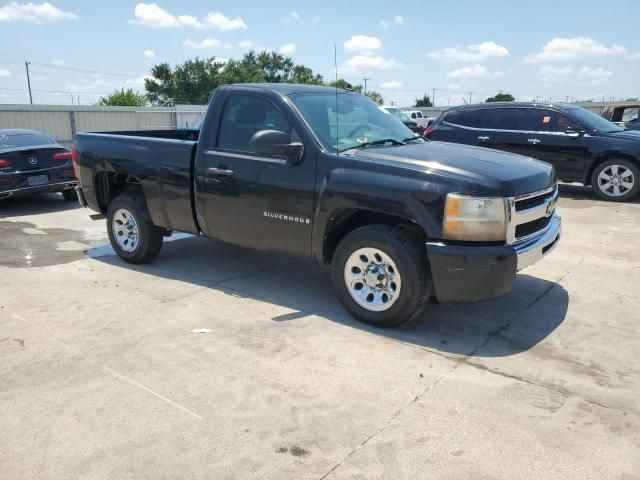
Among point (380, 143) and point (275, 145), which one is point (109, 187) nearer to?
point (275, 145)

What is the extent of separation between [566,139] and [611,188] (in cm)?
117

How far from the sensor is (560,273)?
5.84 m

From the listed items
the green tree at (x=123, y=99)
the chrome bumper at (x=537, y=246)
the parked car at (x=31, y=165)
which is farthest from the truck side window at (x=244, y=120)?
the green tree at (x=123, y=99)

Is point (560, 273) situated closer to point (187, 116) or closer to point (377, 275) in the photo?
point (377, 275)

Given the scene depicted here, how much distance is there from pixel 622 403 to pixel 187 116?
25305 mm

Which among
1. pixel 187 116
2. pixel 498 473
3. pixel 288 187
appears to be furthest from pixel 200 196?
pixel 187 116

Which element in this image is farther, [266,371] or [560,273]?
[560,273]

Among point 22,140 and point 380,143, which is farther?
point 22,140

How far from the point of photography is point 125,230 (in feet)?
20.9

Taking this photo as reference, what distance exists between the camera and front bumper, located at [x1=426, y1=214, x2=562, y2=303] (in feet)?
12.9

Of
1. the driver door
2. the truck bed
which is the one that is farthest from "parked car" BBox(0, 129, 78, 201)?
the driver door

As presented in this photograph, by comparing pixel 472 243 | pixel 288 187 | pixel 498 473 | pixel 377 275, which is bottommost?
pixel 498 473

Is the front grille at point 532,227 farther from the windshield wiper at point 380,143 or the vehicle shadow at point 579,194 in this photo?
the vehicle shadow at point 579,194

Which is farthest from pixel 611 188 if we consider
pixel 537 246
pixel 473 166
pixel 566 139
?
pixel 473 166
